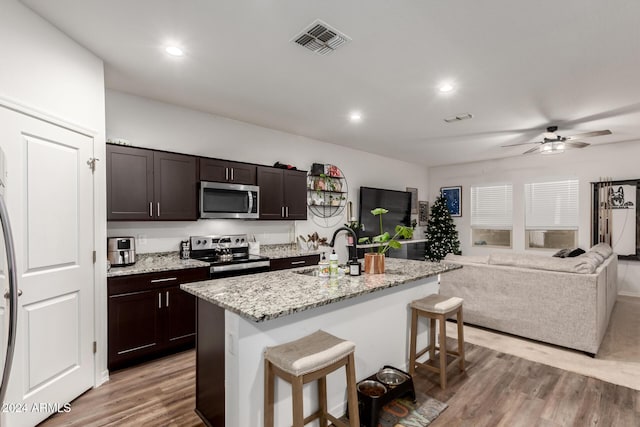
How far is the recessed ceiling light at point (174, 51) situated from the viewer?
8.16 feet

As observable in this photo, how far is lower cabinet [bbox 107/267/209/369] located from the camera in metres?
2.77

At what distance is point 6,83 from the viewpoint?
194 centimetres

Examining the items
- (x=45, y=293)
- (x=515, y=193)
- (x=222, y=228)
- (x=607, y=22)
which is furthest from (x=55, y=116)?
(x=515, y=193)

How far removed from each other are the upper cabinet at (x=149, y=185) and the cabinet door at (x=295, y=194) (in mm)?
1400

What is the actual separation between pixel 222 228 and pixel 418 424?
10.4 ft

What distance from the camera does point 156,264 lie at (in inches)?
126

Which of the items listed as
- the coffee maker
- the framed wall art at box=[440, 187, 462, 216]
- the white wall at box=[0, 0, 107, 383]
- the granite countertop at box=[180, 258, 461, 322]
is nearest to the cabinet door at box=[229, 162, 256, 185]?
the coffee maker

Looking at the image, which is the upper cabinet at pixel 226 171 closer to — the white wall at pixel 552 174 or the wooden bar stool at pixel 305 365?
the wooden bar stool at pixel 305 365

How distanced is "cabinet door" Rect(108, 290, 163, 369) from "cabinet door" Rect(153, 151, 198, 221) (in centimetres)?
89

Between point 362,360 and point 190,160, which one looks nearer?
point 362,360

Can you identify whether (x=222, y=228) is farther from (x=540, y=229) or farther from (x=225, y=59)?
(x=540, y=229)

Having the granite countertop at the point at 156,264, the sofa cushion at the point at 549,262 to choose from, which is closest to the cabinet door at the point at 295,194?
the granite countertop at the point at 156,264

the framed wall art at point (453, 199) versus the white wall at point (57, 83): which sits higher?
the white wall at point (57, 83)

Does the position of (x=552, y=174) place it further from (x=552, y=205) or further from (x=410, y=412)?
(x=410, y=412)
